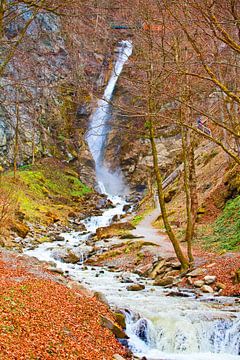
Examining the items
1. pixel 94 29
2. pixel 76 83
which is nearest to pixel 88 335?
pixel 76 83

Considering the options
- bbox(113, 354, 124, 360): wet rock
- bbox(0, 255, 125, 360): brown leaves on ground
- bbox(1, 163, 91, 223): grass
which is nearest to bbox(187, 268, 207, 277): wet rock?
bbox(0, 255, 125, 360): brown leaves on ground

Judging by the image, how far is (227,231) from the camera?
45.4 feet

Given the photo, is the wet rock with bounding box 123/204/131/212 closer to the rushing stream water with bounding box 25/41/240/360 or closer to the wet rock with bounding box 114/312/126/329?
the rushing stream water with bounding box 25/41/240/360

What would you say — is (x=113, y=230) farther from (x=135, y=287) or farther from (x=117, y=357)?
(x=117, y=357)

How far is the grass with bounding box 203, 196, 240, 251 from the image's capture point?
41.6 ft

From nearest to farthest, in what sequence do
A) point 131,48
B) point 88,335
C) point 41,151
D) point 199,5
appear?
point 199,5 → point 88,335 → point 131,48 → point 41,151

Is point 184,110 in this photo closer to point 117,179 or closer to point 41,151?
point 41,151

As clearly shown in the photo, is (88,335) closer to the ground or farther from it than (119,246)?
closer to the ground

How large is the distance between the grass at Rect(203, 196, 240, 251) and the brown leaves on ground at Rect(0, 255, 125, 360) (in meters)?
6.25

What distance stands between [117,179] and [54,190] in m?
9.98

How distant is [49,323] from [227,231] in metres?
9.53

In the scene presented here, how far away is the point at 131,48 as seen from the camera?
406 inches

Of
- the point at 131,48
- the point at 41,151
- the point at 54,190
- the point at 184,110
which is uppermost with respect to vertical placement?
the point at 41,151

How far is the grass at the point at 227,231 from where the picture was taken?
12688mm
